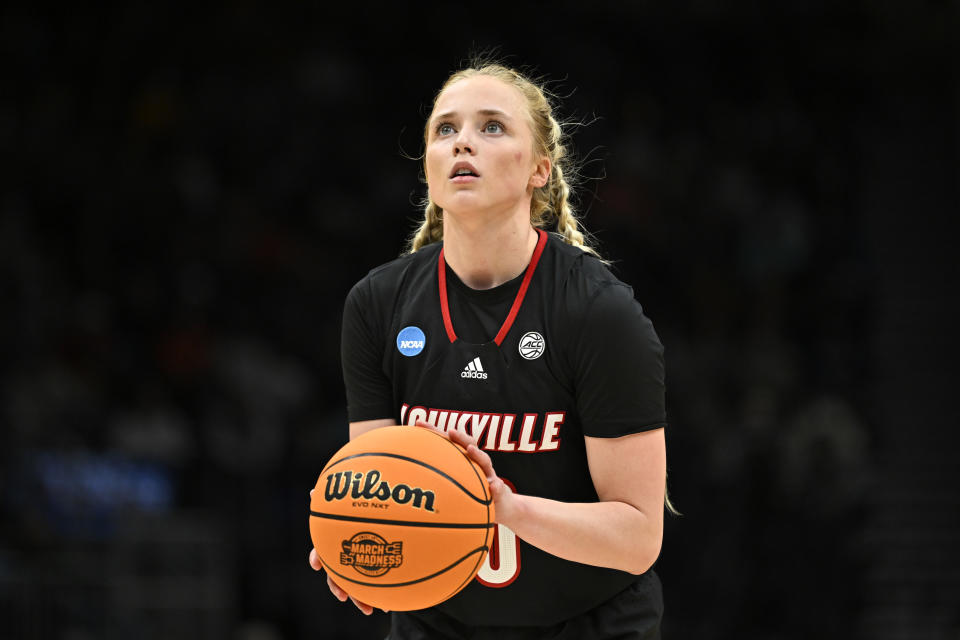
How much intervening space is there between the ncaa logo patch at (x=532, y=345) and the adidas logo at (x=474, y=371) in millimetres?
110

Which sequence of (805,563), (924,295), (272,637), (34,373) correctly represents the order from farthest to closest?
(924,295)
(34,373)
(805,563)
(272,637)

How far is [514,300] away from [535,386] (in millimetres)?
238

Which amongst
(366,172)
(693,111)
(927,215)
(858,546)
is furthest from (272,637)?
(927,215)

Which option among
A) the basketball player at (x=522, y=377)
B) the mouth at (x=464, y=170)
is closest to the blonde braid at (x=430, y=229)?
the basketball player at (x=522, y=377)

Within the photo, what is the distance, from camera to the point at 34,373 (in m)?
10.4

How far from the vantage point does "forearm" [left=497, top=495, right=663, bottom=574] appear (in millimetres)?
2820

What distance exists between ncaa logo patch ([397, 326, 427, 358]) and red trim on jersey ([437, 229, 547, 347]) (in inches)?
2.9

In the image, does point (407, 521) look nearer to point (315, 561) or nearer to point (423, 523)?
point (423, 523)

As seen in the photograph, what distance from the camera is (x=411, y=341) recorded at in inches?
127

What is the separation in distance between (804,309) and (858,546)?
3.03 metres

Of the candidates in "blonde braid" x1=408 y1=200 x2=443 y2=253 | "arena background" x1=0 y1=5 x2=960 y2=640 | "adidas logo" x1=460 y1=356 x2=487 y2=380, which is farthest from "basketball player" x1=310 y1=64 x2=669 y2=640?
"arena background" x1=0 y1=5 x2=960 y2=640

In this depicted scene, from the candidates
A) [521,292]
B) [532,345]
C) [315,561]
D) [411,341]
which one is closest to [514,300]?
[521,292]

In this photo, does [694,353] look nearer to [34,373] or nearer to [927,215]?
[927,215]

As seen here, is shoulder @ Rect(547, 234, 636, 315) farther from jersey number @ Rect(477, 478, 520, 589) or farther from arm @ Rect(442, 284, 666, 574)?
jersey number @ Rect(477, 478, 520, 589)
